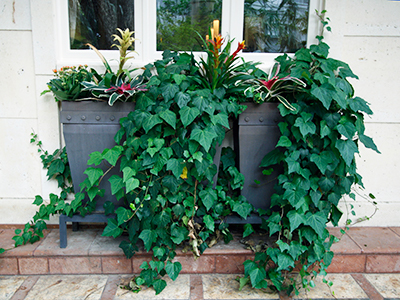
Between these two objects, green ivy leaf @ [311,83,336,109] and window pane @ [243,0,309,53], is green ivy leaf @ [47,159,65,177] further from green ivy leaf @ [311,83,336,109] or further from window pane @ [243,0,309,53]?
green ivy leaf @ [311,83,336,109]

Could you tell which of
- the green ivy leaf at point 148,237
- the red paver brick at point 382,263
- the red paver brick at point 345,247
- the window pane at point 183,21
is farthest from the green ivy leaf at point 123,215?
the red paver brick at point 382,263

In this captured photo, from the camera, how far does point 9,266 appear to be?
207 cm

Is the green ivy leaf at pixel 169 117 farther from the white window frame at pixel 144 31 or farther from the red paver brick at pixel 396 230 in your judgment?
the red paver brick at pixel 396 230

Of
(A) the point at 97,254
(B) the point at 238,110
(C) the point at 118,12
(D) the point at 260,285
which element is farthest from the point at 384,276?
(C) the point at 118,12

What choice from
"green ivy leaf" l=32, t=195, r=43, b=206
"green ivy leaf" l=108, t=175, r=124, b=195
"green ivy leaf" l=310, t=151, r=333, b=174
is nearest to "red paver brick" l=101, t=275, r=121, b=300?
"green ivy leaf" l=108, t=175, r=124, b=195

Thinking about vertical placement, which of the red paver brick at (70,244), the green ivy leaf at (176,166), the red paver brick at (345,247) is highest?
the green ivy leaf at (176,166)

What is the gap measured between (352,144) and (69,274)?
77.8 inches

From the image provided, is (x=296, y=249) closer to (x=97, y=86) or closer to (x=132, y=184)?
(x=132, y=184)

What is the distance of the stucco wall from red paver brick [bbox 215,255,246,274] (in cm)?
106

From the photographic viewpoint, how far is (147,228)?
75.3 inches

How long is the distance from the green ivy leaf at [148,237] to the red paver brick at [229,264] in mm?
476

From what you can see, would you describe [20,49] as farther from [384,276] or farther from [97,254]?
[384,276]

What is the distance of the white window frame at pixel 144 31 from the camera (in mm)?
2299

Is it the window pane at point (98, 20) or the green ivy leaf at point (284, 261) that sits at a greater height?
the window pane at point (98, 20)
